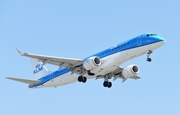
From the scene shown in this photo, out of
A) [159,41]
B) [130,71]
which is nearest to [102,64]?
[130,71]

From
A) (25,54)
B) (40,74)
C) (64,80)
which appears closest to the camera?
(25,54)

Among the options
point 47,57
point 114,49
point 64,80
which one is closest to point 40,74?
point 64,80

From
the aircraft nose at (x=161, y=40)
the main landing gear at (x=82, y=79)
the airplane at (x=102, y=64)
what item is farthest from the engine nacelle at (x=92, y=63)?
the aircraft nose at (x=161, y=40)

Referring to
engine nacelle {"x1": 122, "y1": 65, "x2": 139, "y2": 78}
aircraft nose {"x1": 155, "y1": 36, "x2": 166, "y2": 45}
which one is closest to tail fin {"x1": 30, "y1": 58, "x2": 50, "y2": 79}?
engine nacelle {"x1": 122, "y1": 65, "x2": 139, "y2": 78}

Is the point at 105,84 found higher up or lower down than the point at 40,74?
lower down

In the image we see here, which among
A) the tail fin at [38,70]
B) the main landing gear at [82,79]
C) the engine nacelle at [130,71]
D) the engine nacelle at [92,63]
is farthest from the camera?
the tail fin at [38,70]

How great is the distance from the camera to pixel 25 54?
46250 mm

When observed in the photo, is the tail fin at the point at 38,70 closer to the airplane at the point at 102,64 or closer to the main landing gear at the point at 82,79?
the airplane at the point at 102,64

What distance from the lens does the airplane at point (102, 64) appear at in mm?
46531

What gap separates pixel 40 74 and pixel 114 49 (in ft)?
55.4

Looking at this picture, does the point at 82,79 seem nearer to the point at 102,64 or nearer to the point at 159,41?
the point at 102,64

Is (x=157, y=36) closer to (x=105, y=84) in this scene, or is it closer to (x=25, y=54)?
(x=105, y=84)

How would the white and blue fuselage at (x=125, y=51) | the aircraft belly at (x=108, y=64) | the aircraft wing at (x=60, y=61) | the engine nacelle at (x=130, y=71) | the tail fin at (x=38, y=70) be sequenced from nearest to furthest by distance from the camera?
the white and blue fuselage at (x=125, y=51) < the aircraft belly at (x=108, y=64) < the aircraft wing at (x=60, y=61) < the engine nacelle at (x=130, y=71) < the tail fin at (x=38, y=70)

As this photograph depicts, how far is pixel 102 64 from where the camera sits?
48562 mm
